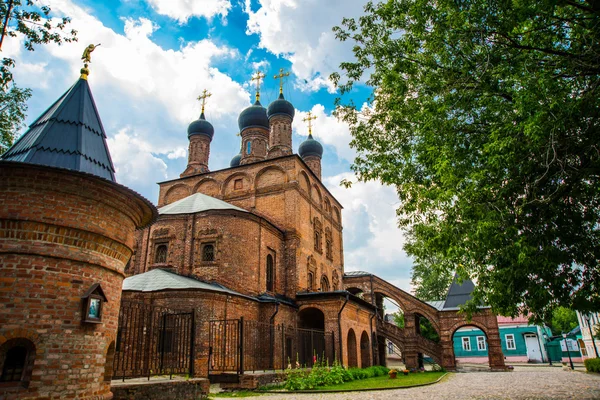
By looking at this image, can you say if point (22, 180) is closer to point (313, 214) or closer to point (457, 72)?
point (457, 72)

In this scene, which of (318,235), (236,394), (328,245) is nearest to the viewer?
(236,394)

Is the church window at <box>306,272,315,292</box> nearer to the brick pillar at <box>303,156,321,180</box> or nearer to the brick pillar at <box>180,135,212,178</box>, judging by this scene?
the brick pillar at <box>180,135,212,178</box>

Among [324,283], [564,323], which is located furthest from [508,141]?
[564,323]

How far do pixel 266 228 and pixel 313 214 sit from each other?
16.4 ft

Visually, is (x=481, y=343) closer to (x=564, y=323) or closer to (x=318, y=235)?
(x=564, y=323)

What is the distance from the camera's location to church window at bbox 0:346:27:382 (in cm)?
482

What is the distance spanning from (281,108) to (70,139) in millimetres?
20630

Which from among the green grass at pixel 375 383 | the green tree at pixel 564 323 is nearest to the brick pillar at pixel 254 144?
the green grass at pixel 375 383

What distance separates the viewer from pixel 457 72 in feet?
26.6

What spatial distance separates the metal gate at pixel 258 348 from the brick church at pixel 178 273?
58 mm

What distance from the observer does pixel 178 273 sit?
17047mm

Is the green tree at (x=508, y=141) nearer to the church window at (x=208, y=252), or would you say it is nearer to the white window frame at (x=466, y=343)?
the church window at (x=208, y=252)

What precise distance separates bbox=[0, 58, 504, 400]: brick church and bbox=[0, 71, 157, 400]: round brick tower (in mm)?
14

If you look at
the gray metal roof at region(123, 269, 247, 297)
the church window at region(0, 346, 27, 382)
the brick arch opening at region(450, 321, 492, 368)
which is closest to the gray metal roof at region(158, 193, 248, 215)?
the gray metal roof at region(123, 269, 247, 297)
